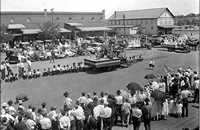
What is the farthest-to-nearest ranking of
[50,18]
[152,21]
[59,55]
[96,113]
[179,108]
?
[152,21], [50,18], [59,55], [179,108], [96,113]

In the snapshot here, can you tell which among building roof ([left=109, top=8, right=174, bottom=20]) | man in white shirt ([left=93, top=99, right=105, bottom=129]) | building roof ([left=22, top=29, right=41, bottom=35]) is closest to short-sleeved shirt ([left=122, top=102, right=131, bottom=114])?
man in white shirt ([left=93, top=99, right=105, bottom=129])

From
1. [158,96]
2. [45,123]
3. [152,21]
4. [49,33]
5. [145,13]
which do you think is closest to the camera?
[45,123]

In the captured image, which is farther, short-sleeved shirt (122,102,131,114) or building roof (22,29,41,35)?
building roof (22,29,41,35)

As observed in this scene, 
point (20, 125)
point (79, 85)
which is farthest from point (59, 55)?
point (20, 125)

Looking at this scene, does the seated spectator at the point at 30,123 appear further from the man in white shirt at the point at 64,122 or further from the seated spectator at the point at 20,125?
the man in white shirt at the point at 64,122

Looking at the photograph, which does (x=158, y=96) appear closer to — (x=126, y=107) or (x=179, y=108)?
(x=179, y=108)

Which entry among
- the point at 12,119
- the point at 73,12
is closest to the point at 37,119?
the point at 12,119

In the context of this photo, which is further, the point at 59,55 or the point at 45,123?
the point at 59,55

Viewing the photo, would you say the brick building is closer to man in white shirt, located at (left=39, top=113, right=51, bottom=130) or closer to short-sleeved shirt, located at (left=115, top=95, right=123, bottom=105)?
short-sleeved shirt, located at (left=115, top=95, right=123, bottom=105)

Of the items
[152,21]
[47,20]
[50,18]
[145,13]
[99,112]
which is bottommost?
[99,112]

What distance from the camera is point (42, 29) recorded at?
162 feet

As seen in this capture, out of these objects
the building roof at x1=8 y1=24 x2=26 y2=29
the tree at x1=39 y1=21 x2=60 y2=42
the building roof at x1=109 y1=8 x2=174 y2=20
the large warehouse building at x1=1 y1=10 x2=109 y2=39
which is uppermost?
the building roof at x1=109 y1=8 x2=174 y2=20

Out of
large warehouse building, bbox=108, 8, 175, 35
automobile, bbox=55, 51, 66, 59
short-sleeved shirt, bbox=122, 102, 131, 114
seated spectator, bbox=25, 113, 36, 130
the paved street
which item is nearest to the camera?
seated spectator, bbox=25, 113, 36, 130

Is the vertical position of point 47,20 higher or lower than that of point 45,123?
higher
